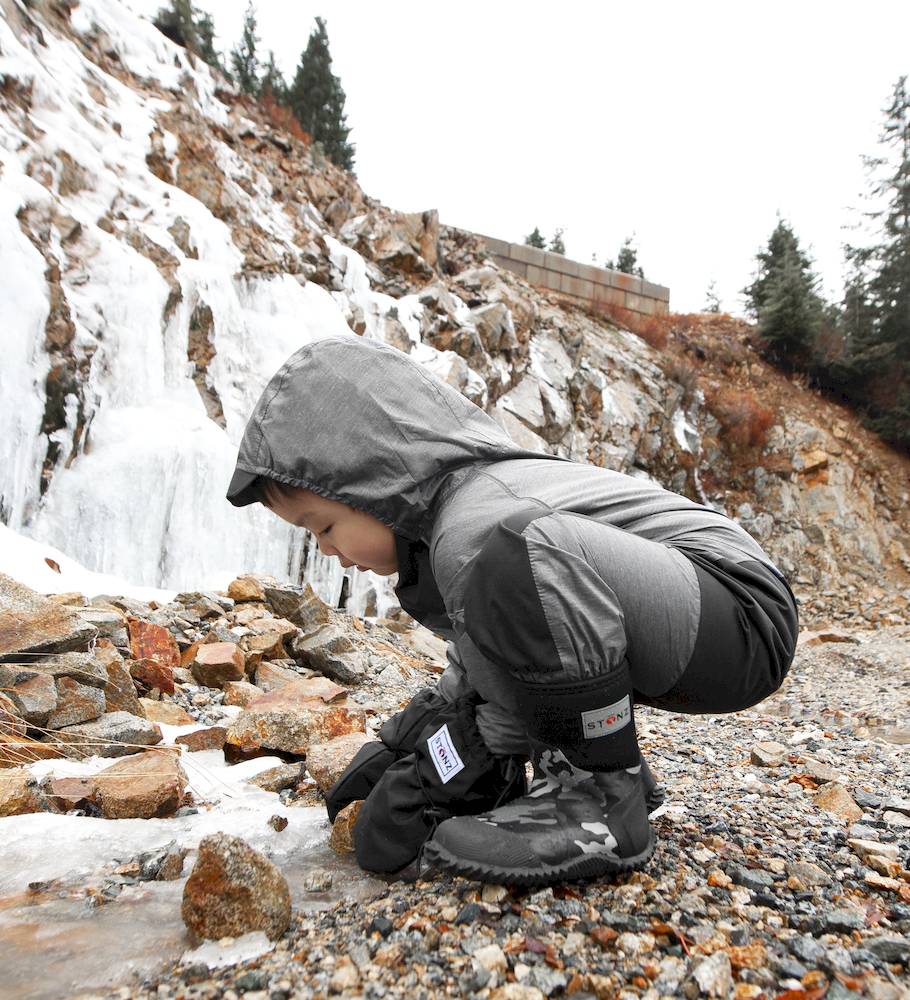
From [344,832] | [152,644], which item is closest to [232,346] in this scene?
[152,644]

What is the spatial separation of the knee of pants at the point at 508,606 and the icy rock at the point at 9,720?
4.92 feet

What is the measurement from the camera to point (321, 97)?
21.5 m

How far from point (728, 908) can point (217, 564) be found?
18.6ft

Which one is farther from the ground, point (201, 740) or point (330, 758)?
point (330, 758)

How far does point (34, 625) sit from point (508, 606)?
1935 mm

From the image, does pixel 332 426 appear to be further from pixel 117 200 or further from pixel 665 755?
pixel 117 200

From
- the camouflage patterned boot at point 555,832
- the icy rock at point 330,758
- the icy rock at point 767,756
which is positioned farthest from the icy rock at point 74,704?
the icy rock at point 767,756

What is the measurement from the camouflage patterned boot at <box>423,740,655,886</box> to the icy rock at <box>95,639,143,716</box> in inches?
57.9

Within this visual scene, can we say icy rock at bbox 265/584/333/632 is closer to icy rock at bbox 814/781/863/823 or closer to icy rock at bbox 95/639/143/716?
icy rock at bbox 95/639/143/716

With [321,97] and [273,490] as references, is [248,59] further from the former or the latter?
[273,490]

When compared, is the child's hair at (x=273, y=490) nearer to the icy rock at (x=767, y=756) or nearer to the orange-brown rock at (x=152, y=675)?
the orange-brown rock at (x=152, y=675)

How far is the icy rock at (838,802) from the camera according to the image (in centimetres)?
196

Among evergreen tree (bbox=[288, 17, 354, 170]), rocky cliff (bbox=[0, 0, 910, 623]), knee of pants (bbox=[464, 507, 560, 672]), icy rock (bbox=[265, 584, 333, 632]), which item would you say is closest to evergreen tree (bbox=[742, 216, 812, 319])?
rocky cliff (bbox=[0, 0, 910, 623])

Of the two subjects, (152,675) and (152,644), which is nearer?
(152,675)
